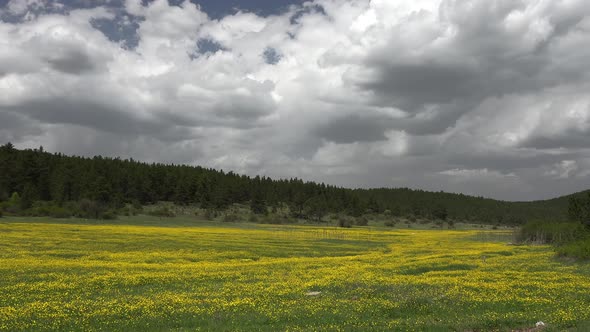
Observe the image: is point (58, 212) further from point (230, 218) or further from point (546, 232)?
point (546, 232)

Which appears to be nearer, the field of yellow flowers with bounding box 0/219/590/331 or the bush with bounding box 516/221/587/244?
the field of yellow flowers with bounding box 0/219/590/331

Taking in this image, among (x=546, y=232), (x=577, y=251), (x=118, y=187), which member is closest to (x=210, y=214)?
(x=118, y=187)

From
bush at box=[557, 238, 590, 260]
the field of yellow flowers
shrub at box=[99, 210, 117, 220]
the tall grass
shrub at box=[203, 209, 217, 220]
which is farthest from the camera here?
shrub at box=[203, 209, 217, 220]

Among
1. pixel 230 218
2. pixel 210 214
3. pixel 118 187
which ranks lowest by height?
pixel 230 218

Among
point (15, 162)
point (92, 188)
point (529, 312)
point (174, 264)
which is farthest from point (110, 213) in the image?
point (529, 312)

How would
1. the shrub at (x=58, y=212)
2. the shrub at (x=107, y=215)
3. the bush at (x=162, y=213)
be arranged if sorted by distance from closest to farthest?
the shrub at (x=58, y=212) → the shrub at (x=107, y=215) → the bush at (x=162, y=213)

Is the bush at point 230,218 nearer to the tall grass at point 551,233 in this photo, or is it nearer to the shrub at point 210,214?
the shrub at point 210,214

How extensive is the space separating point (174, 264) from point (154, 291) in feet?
47.1

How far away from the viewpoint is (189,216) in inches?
5842

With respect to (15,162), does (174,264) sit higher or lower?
lower

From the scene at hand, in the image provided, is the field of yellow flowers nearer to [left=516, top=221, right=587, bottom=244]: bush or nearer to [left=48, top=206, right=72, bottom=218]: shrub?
[left=516, top=221, right=587, bottom=244]: bush

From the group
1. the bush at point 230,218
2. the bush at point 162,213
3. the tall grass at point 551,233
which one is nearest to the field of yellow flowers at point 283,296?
the tall grass at point 551,233

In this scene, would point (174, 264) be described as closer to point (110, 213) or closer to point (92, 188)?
point (110, 213)

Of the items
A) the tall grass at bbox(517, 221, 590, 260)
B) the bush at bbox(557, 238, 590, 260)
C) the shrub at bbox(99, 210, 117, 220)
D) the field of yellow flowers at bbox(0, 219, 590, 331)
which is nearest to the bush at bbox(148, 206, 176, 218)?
the shrub at bbox(99, 210, 117, 220)
